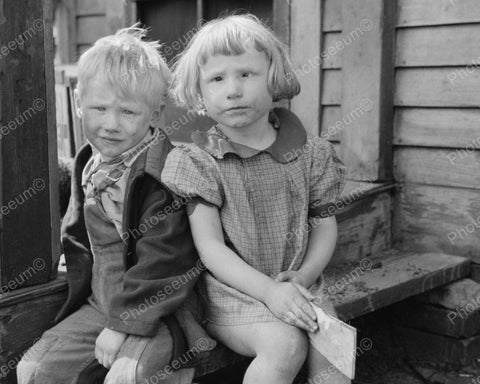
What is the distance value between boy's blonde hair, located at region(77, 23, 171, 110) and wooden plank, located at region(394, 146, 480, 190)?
1.67 metres

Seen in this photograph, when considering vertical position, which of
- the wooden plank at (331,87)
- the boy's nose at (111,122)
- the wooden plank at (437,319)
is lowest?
the wooden plank at (437,319)

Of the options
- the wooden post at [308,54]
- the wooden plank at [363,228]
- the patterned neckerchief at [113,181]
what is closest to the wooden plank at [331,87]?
the wooden post at [308,54]

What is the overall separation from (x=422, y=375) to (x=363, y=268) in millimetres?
602

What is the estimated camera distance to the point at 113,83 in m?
2.52

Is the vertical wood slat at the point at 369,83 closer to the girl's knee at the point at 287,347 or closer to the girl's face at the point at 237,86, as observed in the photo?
the girl's face at the point at 237,86

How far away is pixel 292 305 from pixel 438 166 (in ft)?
5.51

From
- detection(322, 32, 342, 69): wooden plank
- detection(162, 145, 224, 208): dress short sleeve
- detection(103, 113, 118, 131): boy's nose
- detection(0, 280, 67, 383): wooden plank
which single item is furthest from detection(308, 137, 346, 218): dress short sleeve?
detection(322, 32, 342, 69): wooden plank

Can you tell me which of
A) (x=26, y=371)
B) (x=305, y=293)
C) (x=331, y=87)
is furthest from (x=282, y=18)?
(x=26, y=371)

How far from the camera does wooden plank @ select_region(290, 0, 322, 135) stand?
411 cm

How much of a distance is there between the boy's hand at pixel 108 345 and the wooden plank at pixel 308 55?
2.06m

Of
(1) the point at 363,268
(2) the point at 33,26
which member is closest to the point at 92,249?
(2) the point at 33,26

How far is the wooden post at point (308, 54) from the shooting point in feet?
13.5

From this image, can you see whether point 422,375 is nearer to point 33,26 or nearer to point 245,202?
point 245,202

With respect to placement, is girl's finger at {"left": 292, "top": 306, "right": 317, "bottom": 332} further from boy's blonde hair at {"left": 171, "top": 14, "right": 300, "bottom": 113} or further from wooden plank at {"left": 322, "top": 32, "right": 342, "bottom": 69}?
wooden plank at {"left": 322, "top": 32, "right": 342, "bottom": 69}
